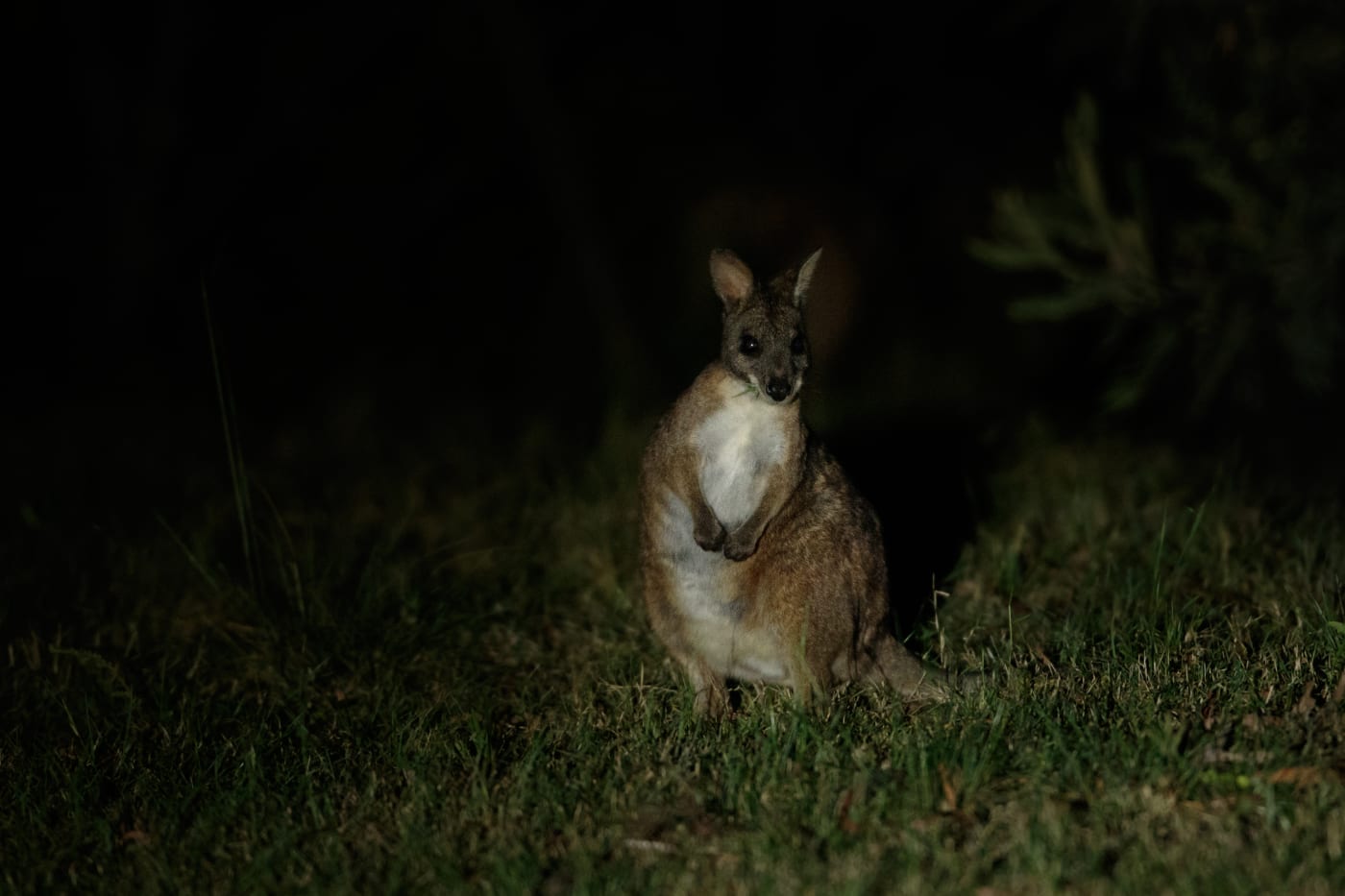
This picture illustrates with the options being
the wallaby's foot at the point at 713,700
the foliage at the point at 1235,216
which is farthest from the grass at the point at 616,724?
the foliage at the point at 1235,216

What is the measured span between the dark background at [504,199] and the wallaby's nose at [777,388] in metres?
3.84

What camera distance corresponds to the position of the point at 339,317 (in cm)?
1092

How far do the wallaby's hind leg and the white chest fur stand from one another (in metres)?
0.52

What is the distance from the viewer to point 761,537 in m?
3.87

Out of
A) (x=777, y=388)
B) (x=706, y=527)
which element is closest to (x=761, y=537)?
(x=706, y=527)

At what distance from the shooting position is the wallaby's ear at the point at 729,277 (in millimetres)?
3984

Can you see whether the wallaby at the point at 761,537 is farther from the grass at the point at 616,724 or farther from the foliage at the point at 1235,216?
the foliage at the point at 1235,216

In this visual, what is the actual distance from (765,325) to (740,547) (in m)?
0.60

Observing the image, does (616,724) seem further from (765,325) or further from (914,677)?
(765,325)

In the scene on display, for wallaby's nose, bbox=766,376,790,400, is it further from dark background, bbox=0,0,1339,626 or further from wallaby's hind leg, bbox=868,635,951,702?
dark background, bbox=0,0,1339,626

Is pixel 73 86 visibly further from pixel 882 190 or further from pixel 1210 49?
pixel 1210 49

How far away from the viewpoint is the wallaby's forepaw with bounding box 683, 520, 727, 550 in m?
3.84

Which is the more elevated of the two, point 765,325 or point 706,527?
point 765,325

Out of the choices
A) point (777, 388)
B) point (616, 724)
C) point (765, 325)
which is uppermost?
point (765, 325)
